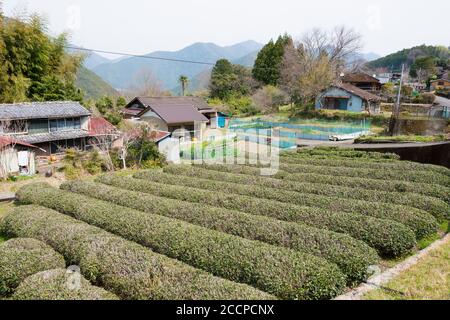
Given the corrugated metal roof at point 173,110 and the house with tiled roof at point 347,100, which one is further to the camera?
→ the house with tiled roof at point 347,100

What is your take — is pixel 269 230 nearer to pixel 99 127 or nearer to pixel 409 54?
pixel 99 127

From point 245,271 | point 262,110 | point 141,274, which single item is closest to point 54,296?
point 141,274

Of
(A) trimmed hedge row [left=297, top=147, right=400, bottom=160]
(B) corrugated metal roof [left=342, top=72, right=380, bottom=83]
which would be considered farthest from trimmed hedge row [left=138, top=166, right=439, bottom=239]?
(B) corrugated metal roof [left=342, top=72, right=380, bottom=83]

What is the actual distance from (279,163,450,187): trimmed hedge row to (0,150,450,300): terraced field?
0.04 meters

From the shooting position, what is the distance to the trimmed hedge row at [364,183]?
12125 millimetres

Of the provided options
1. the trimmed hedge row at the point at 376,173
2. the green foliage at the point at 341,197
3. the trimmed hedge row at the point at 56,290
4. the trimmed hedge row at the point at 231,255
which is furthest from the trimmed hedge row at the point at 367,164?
the trimmed hedge row at the point at 56,290

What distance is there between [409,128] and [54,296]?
2899 centimetres

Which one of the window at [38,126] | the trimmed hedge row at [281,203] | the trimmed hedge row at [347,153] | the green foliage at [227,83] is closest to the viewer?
the trimmed hedge row at [281,203]

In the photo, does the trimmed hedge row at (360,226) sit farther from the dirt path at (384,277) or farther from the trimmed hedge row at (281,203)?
the dirt path at (384,277)

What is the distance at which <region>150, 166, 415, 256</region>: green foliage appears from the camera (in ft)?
27.8

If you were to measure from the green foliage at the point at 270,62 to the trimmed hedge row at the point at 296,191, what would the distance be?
3349cm

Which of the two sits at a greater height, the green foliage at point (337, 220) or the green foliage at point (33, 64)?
the green foliage at point (33, 64)

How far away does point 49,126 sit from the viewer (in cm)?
2112

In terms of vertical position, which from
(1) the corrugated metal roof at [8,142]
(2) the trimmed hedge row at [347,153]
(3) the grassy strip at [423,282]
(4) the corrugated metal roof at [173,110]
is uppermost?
(4) the corrugated metal roof at [173,110]
